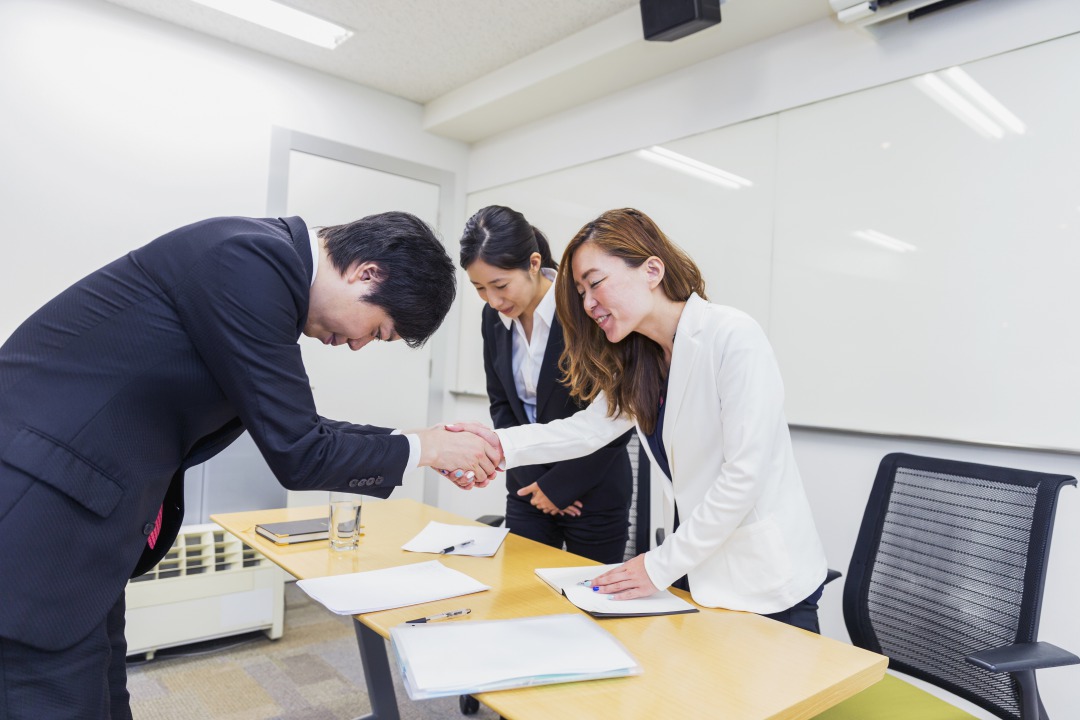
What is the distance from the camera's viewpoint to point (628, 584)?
141 cm

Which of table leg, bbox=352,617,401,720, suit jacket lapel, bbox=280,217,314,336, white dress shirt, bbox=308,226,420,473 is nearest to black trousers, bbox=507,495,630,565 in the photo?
table leg, bbox=352,617,401,720

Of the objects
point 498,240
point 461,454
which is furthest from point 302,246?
point 498,240

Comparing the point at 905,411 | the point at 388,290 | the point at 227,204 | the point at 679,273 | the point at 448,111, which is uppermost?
the point at 448,111

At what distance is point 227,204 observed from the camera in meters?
3.64

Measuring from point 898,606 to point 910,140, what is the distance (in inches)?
63.8

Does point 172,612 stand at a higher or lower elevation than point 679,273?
lower

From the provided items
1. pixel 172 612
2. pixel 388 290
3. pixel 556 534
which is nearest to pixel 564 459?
pixel 556 534

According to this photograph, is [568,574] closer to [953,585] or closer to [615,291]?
[615,291]

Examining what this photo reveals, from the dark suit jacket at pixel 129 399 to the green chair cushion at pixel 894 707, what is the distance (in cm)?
117

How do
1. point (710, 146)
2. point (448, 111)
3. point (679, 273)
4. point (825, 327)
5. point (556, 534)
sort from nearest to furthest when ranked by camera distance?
point (679, 273), point (556, 534), point (825, 327), point (710, 146), point (448, 111)

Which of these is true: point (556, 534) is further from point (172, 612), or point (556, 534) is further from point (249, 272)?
point (172, 612)

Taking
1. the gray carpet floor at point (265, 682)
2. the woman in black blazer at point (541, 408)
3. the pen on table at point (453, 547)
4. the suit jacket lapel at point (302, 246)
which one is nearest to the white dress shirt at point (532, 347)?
the woman in black blazer at point (541, 408)

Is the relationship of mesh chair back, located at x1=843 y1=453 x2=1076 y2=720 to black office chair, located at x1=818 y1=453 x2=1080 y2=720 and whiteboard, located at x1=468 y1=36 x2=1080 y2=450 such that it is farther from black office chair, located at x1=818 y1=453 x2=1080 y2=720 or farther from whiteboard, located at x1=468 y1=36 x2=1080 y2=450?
whiteboard, located at x1=468 y1=36 x2=1080 y2=450

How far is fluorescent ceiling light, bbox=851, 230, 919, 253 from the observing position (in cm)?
245
